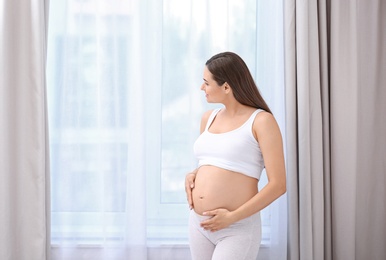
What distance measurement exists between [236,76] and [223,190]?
1.72 feet

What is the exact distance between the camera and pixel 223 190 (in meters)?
1.97

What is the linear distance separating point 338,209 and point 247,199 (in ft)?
2.61

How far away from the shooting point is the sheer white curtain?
2.63 meters

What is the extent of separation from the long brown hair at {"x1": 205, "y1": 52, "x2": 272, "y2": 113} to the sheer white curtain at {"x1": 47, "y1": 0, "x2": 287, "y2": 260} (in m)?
0.60

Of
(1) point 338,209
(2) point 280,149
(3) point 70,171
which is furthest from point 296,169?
(3) point 70,171

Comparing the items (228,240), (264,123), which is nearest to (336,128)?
(264,123)

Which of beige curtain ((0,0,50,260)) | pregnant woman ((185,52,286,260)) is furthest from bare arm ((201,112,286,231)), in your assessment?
beige curtain ((0,0,50,260))

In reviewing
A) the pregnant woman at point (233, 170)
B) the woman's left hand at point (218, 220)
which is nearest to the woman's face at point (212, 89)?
the pregnant woman at point (233, 170)

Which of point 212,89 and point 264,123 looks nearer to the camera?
point 264,123

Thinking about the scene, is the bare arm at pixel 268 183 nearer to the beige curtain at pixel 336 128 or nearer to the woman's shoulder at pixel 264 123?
the woman's shoulder at pixel 264 123

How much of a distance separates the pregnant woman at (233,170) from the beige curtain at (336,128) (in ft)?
1.71

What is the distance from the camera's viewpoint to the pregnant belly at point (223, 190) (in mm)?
1963

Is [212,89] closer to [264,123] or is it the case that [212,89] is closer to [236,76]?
[236,76]

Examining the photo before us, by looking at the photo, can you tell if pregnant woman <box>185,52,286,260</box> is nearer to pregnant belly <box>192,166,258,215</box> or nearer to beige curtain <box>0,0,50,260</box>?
pregnant belly <box>192,166,258,215</box>
